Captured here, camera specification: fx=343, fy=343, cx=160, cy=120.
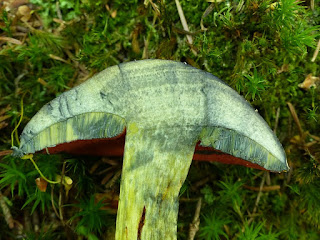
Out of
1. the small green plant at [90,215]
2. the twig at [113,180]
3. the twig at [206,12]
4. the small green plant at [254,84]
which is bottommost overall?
the small green plant at [90,215]

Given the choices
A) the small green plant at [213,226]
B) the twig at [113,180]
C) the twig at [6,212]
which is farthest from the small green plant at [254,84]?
Answer: the twig at [6,212]

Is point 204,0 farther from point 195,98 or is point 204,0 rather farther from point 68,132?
point 68,132

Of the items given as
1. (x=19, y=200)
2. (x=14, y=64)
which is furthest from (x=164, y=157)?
(x=14, y=64)

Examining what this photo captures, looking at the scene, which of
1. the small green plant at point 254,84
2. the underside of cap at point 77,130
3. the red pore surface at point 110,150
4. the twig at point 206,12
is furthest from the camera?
the twig at point 206,12

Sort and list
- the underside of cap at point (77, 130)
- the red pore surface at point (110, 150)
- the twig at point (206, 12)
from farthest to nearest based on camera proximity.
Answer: the twig at point (206, 12), the red pore surface at point (110, 150), the underside of cap at point (77, 130)

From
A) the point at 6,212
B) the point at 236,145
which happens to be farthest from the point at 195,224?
the point at 6,212

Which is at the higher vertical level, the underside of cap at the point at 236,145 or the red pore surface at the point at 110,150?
the underside of cap at the point at 236,145

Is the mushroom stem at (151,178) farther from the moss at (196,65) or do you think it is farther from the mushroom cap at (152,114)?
the moss at (196,65)
